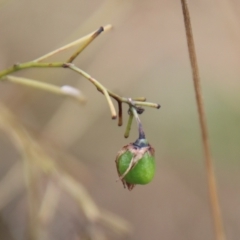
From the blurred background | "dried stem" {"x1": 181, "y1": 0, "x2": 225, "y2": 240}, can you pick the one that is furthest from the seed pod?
the blurred background

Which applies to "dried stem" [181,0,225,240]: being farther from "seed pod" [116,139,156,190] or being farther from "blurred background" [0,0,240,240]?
"blurred background" [0,0,240,240]

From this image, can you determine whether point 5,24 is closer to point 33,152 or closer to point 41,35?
point 41,35

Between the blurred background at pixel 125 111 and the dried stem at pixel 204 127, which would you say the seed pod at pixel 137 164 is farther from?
the blurred background at pixel 125 111

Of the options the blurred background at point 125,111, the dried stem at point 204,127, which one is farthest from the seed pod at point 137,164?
the blurred background at point 125,111

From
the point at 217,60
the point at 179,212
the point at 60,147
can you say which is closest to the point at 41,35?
the point at 60,147

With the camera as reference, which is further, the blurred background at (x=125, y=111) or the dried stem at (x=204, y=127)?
the blurred background at (x=125, y=111)

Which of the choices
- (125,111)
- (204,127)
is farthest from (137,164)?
(125,111)
